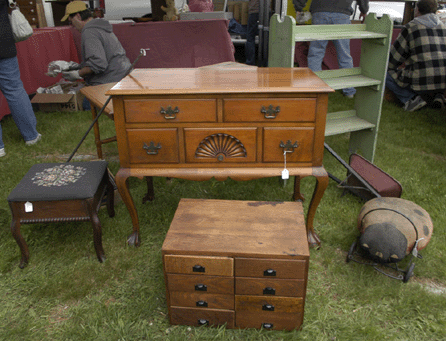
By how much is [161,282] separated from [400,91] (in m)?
4.72

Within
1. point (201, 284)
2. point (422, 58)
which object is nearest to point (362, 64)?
point (422, 58)

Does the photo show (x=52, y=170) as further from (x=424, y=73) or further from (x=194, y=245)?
(x=424, y=73)

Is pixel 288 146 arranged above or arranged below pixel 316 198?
above

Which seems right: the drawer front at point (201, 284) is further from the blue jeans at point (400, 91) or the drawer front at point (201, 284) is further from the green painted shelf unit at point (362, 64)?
the blue jeans at point (400, 91)

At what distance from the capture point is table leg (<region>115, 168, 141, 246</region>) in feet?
7.73

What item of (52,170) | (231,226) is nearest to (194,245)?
(231,226)

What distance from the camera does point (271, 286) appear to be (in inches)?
73.6

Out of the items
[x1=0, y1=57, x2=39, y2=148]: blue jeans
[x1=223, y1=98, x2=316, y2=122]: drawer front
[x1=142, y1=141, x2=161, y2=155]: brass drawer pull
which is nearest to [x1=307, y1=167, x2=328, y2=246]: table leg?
[x1=223, y1=98, x2=316, y2=122]: drawer front

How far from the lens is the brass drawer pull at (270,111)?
86.0 inches

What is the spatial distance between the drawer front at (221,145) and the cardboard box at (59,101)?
148 inches

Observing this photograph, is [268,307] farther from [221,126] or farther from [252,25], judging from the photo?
[252,25]

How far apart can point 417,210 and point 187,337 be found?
1629 millimetres

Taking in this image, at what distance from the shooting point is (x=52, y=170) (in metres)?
2.58

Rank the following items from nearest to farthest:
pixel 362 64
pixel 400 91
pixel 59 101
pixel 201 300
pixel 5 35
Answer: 1. pixel 201 300
2. pixel 362 64
3. pixel 5 35
4. pixel 59 101
5. pixel 400 91
